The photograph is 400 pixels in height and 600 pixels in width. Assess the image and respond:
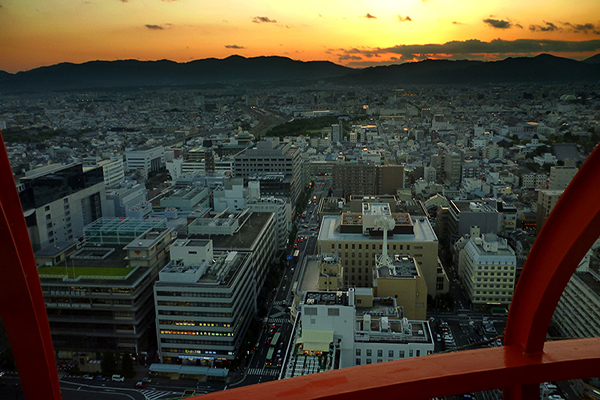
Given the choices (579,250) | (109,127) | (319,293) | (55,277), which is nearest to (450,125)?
(109,127)

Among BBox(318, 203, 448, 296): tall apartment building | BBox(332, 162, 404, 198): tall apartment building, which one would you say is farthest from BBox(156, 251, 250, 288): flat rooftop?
BBox(332, 162, 404, 198): tall apartment building

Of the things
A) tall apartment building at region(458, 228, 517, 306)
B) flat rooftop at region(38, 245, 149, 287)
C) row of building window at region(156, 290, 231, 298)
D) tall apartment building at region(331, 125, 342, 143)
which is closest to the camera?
row of building window at region(156, 290, 231, 298)

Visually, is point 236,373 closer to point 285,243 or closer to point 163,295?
point 163,295

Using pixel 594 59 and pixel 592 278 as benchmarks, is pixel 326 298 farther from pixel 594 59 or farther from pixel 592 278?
pixel 594 59

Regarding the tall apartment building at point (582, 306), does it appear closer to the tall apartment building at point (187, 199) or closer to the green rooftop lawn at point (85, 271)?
the green rooftop lawn at point (85, 271)

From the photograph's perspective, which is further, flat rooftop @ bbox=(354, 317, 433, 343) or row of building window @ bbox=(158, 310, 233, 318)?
row of building window @ bbox=(158, 310, 233, 318)

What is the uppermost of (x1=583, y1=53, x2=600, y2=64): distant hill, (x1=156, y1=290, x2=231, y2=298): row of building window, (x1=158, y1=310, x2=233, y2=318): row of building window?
(x1=583, y1=53, x2=600, y2=64): distant hill

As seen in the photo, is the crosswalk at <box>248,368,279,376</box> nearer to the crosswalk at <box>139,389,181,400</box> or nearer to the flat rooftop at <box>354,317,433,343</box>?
the crosswalk at <box>139,389,181,400</box>

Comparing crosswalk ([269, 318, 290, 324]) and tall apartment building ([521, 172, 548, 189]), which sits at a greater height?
tall apartment building ([521, 172, 548, 189])
